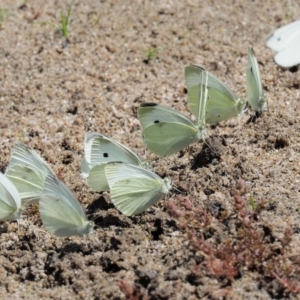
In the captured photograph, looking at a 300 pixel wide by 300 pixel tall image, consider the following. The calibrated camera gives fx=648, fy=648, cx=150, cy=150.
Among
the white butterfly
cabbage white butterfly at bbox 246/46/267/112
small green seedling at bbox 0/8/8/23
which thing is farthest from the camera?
small green seedling at bbox 0/8/8/23

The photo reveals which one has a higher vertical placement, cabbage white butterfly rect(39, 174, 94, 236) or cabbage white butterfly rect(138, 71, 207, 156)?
cabbage white butterfly rect(138, 71, 207, 156)

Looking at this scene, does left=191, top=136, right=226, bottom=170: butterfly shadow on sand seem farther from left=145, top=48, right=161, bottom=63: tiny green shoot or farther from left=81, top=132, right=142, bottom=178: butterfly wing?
left=145, top=48, right=161, bottom=63: tiny green shoot

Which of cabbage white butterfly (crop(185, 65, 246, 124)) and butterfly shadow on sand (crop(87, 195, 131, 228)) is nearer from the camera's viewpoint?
butterfly shadow on sand (crop(87, 195, 131, 228))

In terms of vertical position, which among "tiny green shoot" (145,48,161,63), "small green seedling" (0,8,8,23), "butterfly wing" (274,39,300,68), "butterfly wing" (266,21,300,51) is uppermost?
"small green seedling" (0,8,8,23)

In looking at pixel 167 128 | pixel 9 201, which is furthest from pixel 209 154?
pixel 9 201

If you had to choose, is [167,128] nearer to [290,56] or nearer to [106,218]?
[106,218]

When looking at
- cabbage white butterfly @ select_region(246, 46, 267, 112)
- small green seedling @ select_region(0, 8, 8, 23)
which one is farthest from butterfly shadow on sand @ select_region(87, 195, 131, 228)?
small green seedling @ select_region(0, 8, 8, 23)

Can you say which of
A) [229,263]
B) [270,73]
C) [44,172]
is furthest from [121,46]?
[229,263]
